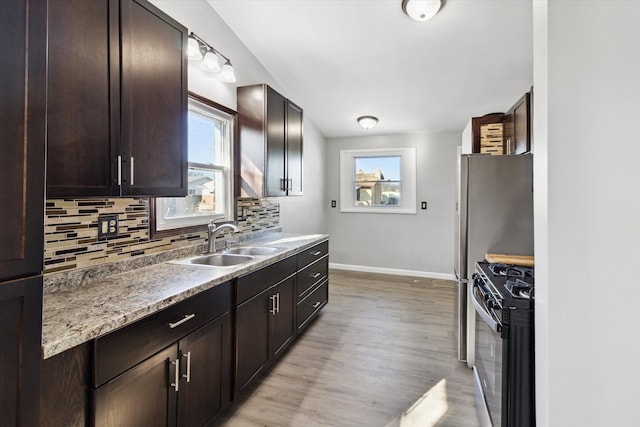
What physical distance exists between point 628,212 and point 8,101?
183 cm

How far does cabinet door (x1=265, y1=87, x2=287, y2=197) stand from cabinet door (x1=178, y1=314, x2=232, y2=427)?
1.45 meters

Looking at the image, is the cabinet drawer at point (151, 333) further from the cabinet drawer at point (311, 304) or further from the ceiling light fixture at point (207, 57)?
the ceiling light fixture at point (207, 57)

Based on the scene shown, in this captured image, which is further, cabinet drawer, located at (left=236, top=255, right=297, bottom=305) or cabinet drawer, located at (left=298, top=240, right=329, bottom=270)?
cabinet drawer, located at (left=298, top=240, right=329, bottom=270)

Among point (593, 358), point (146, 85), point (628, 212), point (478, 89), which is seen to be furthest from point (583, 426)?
point (478, 89)

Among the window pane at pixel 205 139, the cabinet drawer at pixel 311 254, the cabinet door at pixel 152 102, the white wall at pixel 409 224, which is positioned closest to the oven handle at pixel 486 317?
the cabinet drawer at pixel 311 254

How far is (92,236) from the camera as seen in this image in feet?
5.43

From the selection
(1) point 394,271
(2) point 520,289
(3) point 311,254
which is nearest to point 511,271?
(2) point 520,289

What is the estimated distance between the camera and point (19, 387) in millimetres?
771

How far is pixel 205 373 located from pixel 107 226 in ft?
3.17

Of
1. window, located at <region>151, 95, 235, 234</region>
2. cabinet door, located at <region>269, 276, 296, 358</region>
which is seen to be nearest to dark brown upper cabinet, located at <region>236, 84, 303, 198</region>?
window, located at <region>151, 95, 235, 234</region>

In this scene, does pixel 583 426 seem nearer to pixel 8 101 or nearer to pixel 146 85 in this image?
pixel 8 101

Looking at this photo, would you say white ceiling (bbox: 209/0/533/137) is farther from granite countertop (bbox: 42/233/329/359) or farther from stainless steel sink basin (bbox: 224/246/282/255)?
granite countertop (bbox: 42/233/329/359)

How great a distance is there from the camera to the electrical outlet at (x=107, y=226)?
170 centimetres

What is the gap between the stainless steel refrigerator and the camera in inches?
90.4
